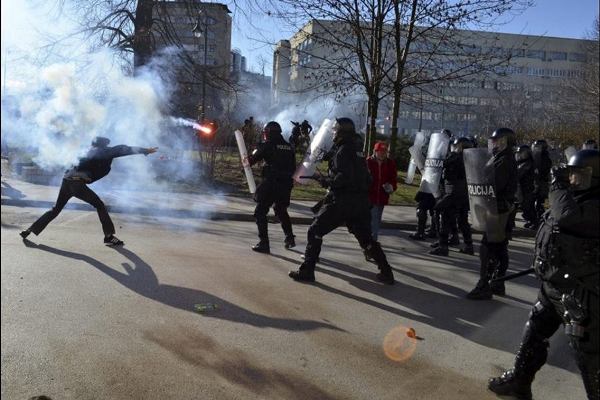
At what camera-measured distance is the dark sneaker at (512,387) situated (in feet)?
11.8

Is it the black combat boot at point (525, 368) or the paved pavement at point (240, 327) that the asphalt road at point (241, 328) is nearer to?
the paved pavement at point (240, 327)

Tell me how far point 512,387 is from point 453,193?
195 inches

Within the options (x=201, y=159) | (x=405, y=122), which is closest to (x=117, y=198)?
(x=201, y=159)

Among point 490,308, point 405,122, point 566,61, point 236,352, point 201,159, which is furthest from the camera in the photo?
point 566,61

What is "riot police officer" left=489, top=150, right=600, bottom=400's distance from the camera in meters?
2.99

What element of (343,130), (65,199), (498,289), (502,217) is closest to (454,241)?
(498,289)

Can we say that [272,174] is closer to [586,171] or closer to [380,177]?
[380,177]

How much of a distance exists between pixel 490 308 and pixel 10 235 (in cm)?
636

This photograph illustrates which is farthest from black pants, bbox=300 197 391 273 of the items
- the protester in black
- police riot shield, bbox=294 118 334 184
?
the protester in black

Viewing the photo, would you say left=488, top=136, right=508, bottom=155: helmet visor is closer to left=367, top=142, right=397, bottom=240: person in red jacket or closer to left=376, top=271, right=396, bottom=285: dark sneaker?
left=376, top=271, right=396, bottom=285: dark sneaker

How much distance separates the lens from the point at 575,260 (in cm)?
306

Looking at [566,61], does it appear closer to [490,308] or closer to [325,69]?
[325,69]

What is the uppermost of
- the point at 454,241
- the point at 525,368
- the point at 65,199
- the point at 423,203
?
the point at 423,203

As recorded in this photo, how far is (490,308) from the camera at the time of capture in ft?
18.7
